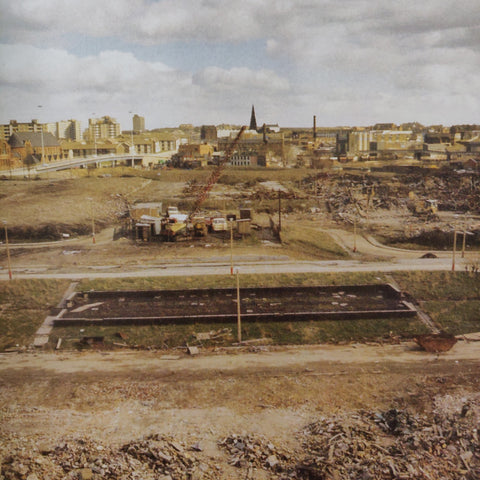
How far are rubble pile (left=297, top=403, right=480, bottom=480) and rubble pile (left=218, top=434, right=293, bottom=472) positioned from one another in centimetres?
50

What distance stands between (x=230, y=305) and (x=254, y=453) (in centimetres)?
1059

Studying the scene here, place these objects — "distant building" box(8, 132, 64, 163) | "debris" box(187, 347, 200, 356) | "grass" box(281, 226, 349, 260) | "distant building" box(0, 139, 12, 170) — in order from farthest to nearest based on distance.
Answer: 1. "distant building" box(8, 132, 64, 163)
2. "distant building" box(0, 139, 12, 170)
3. "grass" box(281, 226, 349, 260)
4. "debris" box(187, 347, 200, 356)

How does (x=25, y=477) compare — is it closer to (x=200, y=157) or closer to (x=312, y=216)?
(x=312, y=216)

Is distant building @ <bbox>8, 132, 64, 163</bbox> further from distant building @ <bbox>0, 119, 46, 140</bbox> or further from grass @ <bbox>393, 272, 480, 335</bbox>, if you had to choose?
grass @ <bbox>393, 272, 480, 335</bbox>

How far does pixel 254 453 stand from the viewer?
467 inches

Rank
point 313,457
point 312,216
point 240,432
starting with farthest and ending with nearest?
1. point 312,216
2. point 240,432
3. point 313,457

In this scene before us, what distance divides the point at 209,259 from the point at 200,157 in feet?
168

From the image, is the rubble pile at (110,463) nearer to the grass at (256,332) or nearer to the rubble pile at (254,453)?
the rubble pile at (254,453)

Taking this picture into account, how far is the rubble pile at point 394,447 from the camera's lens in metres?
11.0

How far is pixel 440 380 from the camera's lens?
15578mm

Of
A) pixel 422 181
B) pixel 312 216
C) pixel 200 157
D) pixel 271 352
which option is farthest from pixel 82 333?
pixel 200 157

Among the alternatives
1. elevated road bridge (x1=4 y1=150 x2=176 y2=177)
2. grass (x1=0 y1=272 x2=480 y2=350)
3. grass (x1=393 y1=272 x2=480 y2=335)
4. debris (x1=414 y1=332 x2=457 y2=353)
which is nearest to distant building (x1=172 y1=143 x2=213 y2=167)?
elevated road bridge (x1=4 y1=150 x2=176 y2=177)

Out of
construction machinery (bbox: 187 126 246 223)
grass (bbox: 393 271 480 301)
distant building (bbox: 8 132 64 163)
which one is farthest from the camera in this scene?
distant building (bbox: 8 132 64 163)

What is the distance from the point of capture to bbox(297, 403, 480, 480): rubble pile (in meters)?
11.0
